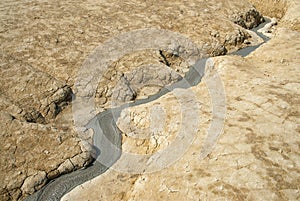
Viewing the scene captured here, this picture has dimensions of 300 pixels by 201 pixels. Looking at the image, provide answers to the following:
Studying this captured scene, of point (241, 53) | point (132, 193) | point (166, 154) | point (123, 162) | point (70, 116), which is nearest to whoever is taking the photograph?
point (132, 193)

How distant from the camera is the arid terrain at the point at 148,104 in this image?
5855 mm

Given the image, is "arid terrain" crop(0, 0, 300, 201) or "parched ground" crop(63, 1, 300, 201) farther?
"arid terrain" crop(0, 0, 300, 201)

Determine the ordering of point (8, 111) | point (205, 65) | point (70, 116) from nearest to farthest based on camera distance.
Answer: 1. point (8, 111)
2. point (70, 116)
3. point (205, 65)

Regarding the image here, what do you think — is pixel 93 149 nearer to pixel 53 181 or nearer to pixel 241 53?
pixel 53 181

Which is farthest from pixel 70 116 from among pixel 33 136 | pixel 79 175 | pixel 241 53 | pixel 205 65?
pixel 241 53

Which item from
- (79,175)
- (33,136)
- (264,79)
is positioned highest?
(264,79)

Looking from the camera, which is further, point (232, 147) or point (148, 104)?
point (148, 104)

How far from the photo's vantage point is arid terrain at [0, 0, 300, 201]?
19.2 feet

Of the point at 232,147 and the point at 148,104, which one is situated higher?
the point at 232,147

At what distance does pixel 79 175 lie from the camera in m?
7.02

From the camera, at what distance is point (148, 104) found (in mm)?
8414

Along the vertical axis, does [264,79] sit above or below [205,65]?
above

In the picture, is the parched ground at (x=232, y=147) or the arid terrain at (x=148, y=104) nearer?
the parched ground at (x=232, y=147)

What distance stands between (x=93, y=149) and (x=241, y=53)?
24.9 feet
